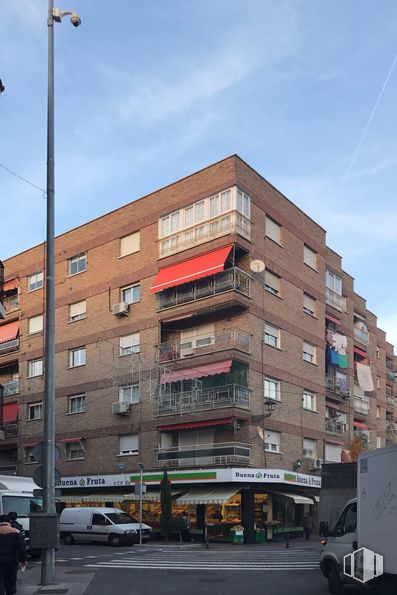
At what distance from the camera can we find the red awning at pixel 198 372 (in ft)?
116

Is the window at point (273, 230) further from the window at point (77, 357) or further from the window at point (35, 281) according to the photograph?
the window at point (35, 281)

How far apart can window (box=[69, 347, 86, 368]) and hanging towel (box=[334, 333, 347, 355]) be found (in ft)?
50.9

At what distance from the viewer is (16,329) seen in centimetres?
4925

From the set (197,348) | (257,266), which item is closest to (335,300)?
(257,266)

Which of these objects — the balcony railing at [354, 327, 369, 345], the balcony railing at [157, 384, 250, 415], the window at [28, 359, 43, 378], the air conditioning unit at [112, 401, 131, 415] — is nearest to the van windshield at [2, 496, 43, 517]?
the balcony railing at [157, 384, 250, 415]

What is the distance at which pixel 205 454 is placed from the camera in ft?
118

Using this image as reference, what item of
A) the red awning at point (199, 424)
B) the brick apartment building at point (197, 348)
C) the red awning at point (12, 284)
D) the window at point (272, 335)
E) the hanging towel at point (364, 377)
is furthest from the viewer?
the hanging towel at point (364, 377)

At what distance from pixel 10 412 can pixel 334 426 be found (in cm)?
2098

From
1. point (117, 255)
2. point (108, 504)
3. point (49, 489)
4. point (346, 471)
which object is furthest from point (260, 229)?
point (49, 489)

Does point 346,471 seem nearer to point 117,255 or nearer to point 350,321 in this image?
point 117,255

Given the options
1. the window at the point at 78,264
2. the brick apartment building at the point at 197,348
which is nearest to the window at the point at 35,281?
the brick apartment building at the point at 197,348

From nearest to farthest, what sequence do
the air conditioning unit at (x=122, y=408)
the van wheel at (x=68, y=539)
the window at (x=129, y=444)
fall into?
the van wheel at (x=68, y=539) → the window at (x=129, y=444) → the air conditioning unit at (x=122, y=408)

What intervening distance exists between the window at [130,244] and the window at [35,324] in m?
8.73

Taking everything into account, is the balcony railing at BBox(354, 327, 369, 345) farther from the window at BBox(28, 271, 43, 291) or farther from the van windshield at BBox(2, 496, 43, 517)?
the van windshield at BBox(2, 496, 43, 517)
